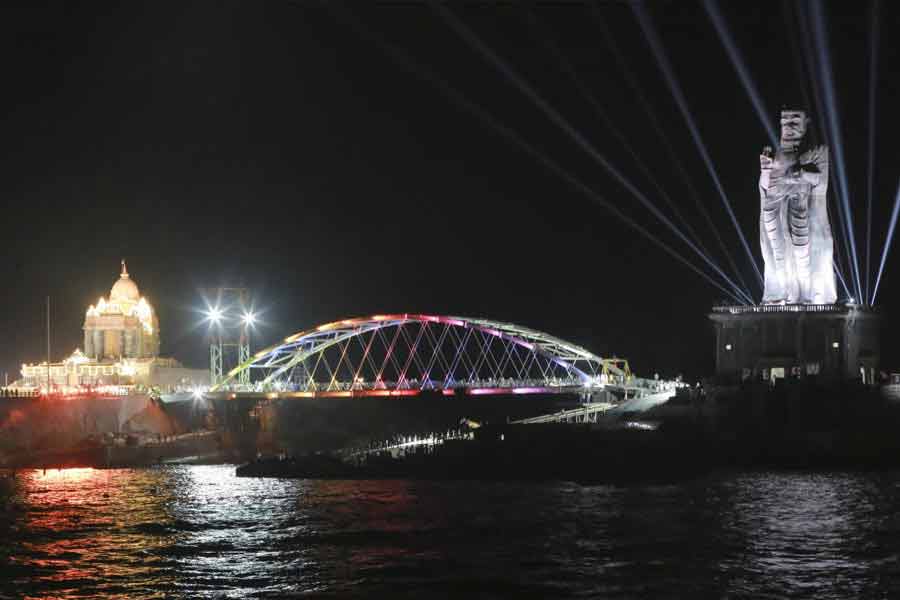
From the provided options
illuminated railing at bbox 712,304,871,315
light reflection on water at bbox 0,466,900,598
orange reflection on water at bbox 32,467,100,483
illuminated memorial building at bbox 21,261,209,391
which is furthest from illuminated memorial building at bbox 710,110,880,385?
illuminated memorial building at bbox 21,261,209,391

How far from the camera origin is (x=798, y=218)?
9119 centimetres

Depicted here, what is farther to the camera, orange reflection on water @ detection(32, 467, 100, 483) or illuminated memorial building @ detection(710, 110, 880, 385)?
orange reflection on water @ detection(32, 467, 100, 483)

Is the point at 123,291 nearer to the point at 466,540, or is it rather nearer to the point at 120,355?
the point at 120,355

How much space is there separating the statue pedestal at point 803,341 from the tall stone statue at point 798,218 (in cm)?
152

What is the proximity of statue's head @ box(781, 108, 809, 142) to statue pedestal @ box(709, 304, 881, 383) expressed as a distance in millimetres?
11380

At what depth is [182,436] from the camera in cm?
11356

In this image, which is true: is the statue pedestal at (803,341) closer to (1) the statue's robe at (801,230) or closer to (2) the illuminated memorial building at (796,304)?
(2) the illuminated memorial building at (796,304)

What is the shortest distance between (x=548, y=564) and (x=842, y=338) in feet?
142

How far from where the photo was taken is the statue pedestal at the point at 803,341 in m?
89.3

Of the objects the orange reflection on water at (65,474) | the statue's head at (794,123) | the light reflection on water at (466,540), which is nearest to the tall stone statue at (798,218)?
the statue's head at (794,123)

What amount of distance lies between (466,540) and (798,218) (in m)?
42.9

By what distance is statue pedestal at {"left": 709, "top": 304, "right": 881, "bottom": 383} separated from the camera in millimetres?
89312

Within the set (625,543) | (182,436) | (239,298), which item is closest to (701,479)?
(625,543)

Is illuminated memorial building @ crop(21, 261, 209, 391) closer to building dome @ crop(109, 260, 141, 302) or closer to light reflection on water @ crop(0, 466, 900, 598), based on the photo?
building dome @ crop(109, 260, 141, 302)
